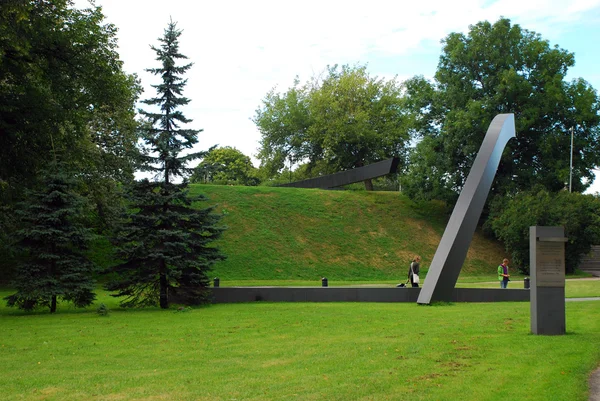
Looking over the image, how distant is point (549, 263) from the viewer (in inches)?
476

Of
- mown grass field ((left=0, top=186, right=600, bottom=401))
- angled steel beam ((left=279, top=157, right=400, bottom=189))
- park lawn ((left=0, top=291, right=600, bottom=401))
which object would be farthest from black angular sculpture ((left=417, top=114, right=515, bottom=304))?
angled steel beam ((left=279, top=157, right=400, bottom=189))

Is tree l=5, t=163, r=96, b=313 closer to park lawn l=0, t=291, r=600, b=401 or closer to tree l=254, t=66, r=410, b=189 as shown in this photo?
park lawn l=0, t=291, r=600, b=401

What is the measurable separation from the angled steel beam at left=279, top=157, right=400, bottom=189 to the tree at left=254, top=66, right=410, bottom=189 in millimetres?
8813

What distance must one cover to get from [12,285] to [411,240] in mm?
29567

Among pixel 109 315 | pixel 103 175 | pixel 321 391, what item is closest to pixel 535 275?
pixel 321 391

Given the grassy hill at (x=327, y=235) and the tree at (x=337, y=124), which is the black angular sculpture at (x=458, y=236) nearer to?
the grassy hill at (x=327, y=235)

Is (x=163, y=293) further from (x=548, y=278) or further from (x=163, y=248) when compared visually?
(x=548, y=278)

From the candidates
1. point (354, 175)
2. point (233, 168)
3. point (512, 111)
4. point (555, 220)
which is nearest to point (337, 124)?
point (354, 175)

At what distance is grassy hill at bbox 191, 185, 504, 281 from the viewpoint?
118 ft

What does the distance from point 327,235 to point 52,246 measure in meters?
24.4

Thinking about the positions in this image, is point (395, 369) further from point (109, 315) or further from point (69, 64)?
point (69, 64)

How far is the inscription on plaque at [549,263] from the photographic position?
1205cm

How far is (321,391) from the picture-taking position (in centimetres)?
736

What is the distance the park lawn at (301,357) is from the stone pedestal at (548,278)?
0.47 metres
